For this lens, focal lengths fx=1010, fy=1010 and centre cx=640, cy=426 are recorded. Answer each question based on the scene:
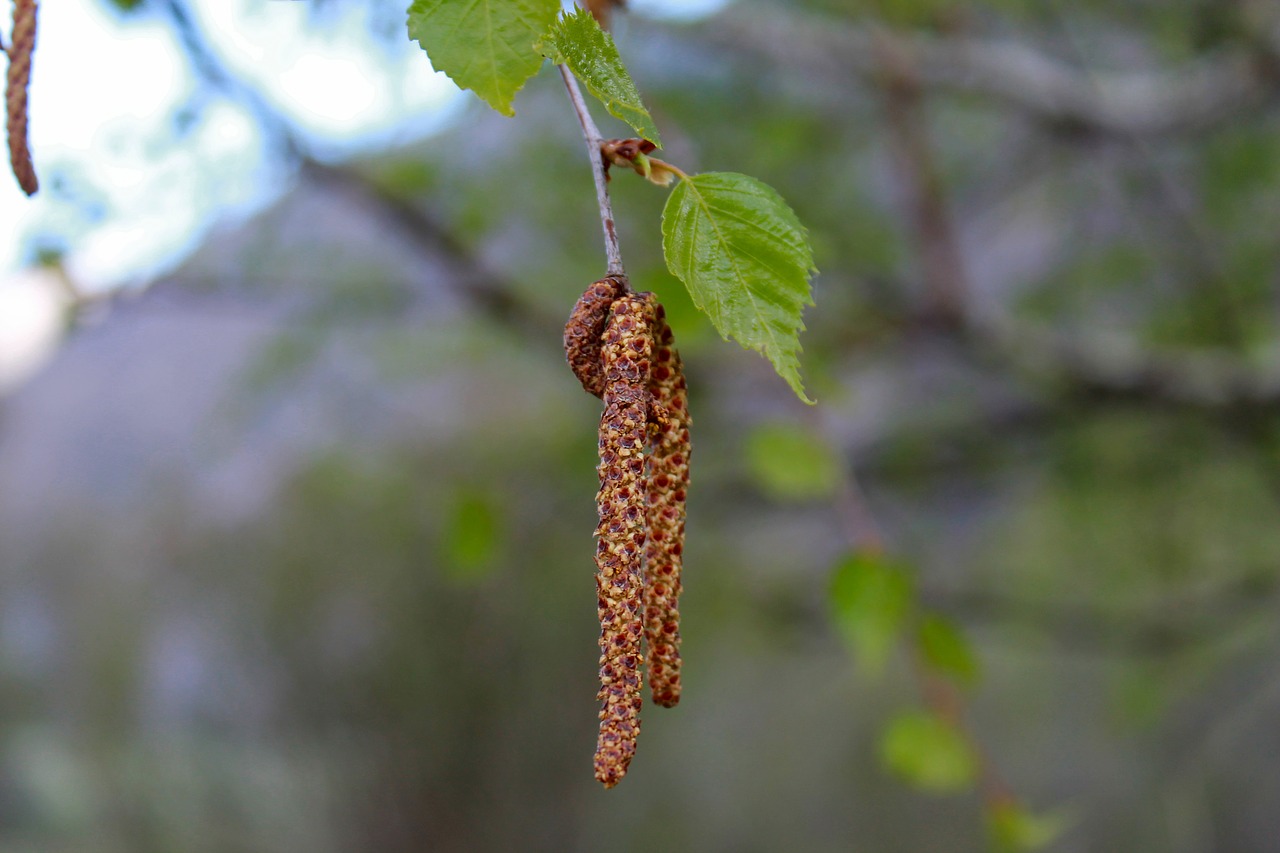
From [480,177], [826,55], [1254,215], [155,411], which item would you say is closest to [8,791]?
[155,411]

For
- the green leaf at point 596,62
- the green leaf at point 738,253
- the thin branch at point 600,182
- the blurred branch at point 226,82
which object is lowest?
the blurred branch at point 226,82

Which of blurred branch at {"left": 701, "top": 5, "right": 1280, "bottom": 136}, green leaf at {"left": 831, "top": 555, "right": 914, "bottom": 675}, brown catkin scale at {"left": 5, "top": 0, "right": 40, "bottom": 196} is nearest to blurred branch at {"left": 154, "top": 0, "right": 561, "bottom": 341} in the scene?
blurred branch at {"left": 701, "top": 5, "right": 1280, "bottom": 136}

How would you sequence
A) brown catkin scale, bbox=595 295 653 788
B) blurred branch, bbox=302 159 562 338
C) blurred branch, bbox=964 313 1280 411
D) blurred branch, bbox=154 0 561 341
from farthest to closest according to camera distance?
blurred branch, bbox=964 313 1280 411
blurred branch, bbox=302 159 562 338
blurred branch, bbox=154 0 561 341
brown catkin scale, bbox=595 295 653 788

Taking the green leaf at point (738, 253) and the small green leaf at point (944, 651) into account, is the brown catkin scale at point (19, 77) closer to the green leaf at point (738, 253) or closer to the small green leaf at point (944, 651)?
the green leaf at point (738, 253)

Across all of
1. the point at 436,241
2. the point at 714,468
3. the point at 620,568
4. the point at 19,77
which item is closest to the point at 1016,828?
the point at 620,568

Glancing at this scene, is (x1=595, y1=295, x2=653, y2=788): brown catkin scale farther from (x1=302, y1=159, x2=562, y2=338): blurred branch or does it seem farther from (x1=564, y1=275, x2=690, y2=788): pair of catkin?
(x1=302, y1=159, x2=562, y2=338): blurred branch

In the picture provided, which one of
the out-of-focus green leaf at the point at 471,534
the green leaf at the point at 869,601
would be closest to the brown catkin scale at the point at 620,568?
the green leaf at the point at 869,601
